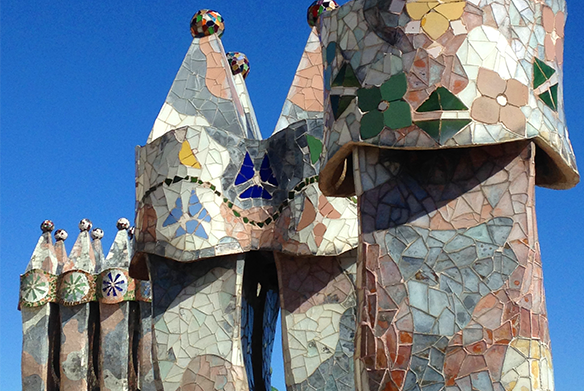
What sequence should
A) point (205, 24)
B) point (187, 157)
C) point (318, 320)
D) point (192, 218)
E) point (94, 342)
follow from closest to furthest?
point (192, 218) → point (318, 320) → point (187, 157) → point (205, 24) → point (94, 342)

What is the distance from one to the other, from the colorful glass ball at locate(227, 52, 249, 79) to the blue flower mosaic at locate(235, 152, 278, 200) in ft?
9.31

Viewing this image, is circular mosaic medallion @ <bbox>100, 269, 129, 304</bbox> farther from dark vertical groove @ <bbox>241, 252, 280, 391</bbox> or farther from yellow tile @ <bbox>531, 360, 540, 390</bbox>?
yellow tile @ <bbox>531, 360, 540, 390</bbox>

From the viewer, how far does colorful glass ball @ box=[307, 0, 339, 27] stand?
484 inches

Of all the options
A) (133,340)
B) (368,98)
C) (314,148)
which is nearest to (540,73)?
(368,98)

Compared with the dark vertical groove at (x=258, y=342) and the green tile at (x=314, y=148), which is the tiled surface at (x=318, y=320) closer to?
the dark vertical groove at (x=258, y=342)

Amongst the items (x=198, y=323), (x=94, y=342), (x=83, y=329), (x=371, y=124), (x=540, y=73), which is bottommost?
(x=198, y=323)

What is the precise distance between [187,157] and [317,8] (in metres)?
2.96

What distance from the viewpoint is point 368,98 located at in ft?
24.1

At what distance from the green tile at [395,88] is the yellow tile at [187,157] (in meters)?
4.09

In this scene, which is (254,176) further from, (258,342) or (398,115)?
(398,115)

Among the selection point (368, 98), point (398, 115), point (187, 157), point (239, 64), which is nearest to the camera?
point (398, 115)

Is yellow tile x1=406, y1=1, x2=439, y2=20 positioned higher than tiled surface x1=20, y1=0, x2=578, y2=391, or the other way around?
yellow tile x1=406, y1=1, x2=439, y2=20

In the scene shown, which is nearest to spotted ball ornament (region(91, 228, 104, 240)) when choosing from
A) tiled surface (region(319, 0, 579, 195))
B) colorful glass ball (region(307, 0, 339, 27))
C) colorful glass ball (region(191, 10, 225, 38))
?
colorful glass ball (region(191, 10, 225, 38))

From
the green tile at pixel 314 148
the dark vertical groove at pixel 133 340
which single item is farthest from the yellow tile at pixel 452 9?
the dark vertical groove at pixel 133 340
